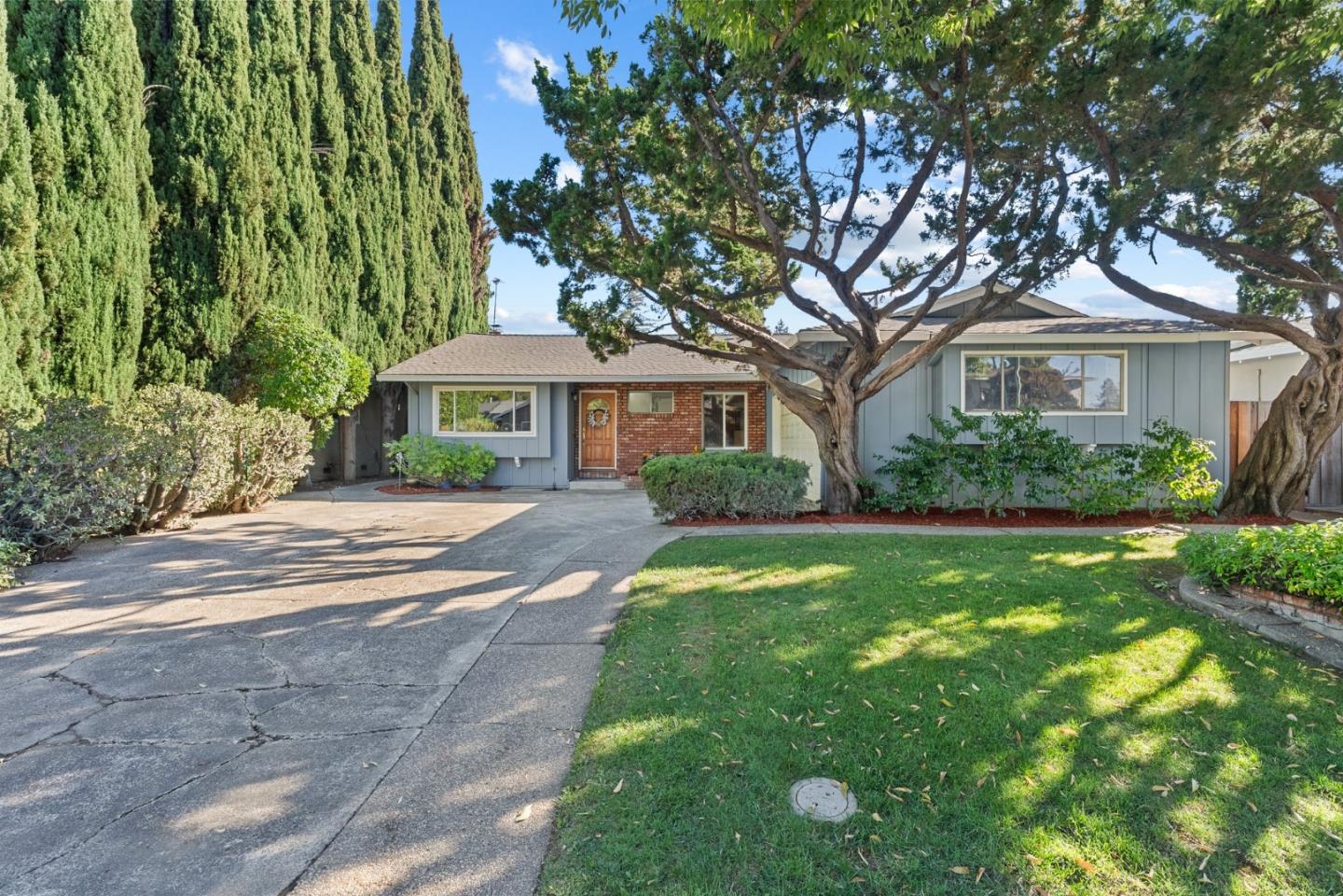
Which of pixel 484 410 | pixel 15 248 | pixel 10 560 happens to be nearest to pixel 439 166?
pixel 484 410

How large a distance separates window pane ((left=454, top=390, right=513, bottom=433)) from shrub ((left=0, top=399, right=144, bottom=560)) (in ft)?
23.9

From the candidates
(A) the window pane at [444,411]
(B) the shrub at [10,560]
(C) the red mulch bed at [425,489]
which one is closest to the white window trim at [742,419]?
(C) the red mulch bed at [425,489]

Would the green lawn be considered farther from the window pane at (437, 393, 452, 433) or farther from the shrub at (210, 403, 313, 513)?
the window pane at (437, 393, 452, 433)

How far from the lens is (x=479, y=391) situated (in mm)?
14438

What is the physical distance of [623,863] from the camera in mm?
2104

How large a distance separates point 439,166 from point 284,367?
35.8 feet

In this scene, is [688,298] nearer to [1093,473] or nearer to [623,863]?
[1093,473]

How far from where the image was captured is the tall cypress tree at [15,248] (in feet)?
26.1

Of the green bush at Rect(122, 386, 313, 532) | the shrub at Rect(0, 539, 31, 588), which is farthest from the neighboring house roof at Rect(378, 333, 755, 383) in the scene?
the shrub at Rect(0, 539, 31, 588)

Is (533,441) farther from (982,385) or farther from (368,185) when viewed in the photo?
(982,385)

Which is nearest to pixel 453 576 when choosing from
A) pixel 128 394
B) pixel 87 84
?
pixel 128 394

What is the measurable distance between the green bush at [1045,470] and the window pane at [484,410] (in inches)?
338

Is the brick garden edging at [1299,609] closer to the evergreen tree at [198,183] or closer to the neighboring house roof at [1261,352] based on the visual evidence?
the neighboring house roof at [1261,352]

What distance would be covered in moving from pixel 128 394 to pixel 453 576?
8.17m
